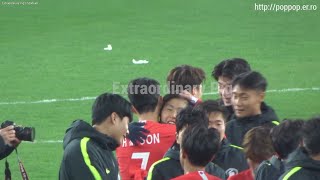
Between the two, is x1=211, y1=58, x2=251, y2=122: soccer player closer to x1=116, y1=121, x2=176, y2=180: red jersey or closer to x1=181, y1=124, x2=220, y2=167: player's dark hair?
x1=116, y1=121, x2=176, y2=180: red jersey

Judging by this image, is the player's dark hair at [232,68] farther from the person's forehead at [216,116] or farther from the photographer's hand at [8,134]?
the photographer's hand at [8,134]

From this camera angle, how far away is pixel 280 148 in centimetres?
597

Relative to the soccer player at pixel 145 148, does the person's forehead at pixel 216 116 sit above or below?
above

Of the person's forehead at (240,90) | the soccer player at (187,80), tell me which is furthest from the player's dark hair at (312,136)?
the soccer player at (187,80)

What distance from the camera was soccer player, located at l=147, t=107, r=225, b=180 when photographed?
6.34m

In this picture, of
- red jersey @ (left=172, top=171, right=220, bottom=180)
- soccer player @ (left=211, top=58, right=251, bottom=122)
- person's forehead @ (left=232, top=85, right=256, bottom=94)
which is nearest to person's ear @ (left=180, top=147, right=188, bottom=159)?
red jersey @ (left=172, top=171, right=220, bottom=180)

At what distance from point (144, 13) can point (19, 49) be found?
187 inches

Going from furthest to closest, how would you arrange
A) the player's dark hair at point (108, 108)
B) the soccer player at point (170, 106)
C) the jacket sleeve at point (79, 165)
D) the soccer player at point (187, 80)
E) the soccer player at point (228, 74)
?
the soccer player at point (228, 74) → the soccer player at point (187, 80) → the soccer player at point (170, 106) → the player's dark hair at point (108, 108) → the jacket sleeve at point (79, 165)

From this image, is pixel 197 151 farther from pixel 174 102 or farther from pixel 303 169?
pixel 174 102

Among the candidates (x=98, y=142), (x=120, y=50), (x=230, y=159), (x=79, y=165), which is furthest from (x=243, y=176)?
(x=120, y=50)

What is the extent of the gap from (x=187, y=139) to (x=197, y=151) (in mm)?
97

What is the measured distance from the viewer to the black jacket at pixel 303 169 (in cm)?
554

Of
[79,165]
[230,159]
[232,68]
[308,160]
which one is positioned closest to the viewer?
[308,160]

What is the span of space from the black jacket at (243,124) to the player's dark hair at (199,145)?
1.82 meters
